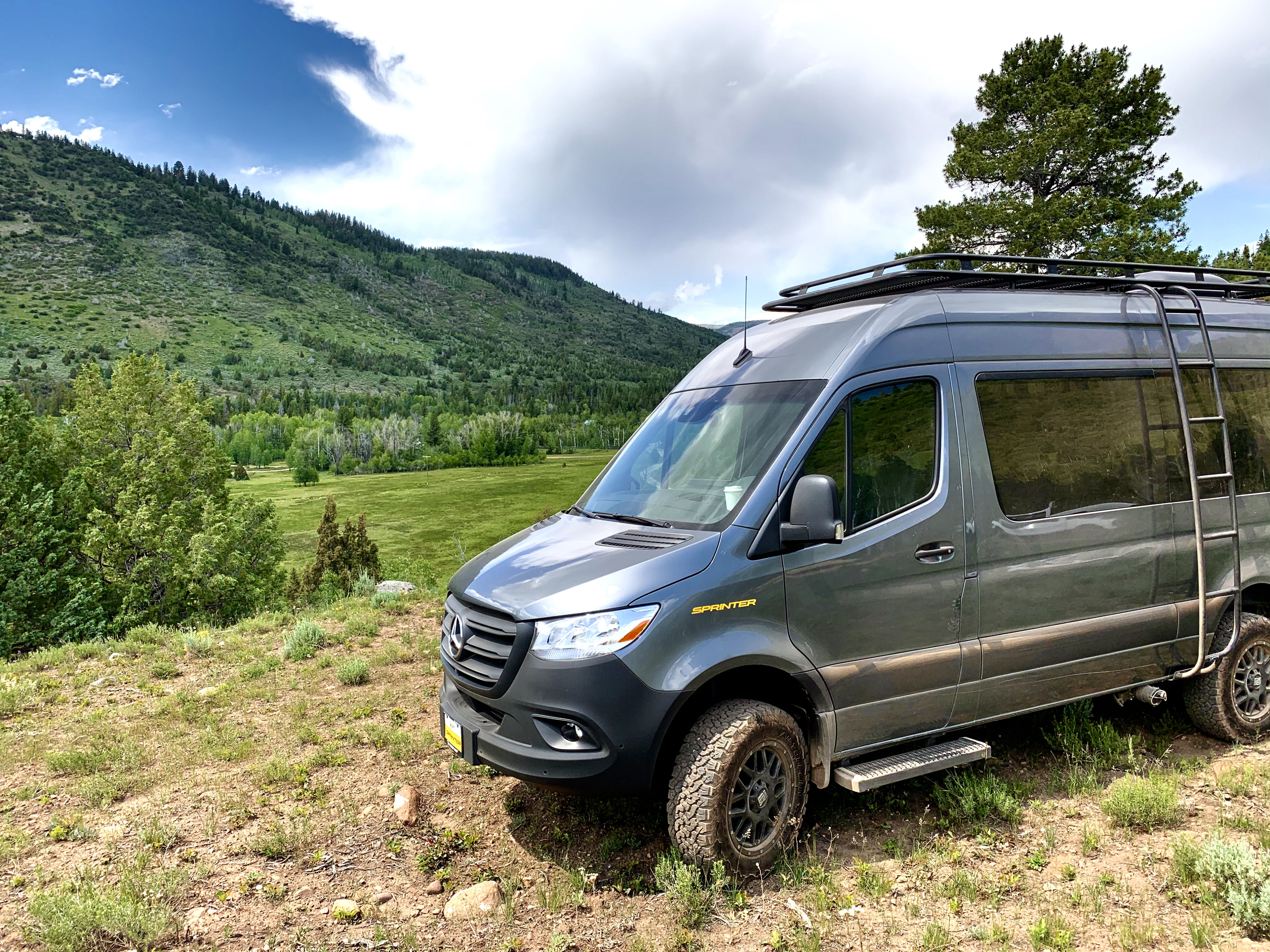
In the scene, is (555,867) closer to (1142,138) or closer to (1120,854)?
(1120,854)

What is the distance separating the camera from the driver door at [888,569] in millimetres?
3824

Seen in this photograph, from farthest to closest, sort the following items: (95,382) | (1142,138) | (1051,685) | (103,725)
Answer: (95,382), (1142,138), (103,725), (1051,685)

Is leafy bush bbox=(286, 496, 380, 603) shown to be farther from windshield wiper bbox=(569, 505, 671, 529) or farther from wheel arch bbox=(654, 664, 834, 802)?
wheel arch bbox=(654, 664, 834, 802)

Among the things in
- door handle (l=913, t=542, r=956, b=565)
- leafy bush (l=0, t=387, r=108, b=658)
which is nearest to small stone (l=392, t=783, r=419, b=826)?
door handle (l=913, t=542, r=956, b=565)

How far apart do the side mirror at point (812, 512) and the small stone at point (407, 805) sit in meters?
2.90

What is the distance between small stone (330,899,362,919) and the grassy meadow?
48.6 meters

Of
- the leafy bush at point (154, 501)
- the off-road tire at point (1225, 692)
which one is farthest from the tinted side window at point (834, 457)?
the leafy bush at point (154, 501)

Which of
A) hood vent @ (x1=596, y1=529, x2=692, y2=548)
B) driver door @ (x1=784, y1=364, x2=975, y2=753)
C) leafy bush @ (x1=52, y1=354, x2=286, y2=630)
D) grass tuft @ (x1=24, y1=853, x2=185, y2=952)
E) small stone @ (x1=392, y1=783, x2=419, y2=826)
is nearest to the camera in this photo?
grass tuft @ (x1=24, y1=853, x2=185, y2=952)

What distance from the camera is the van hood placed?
3.45m

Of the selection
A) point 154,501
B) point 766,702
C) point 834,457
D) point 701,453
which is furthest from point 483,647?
point 154,501

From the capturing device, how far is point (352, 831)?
4238 mm

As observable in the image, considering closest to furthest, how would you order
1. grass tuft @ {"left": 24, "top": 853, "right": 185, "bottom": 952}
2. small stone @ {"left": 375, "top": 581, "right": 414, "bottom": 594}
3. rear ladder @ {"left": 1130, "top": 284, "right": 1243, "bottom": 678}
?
grass tuft @ {"left": 24, "top": 853, "right": 185, "bottom": 952} → rear ladder @ {"left": 1130, "top": 284, "right": 1243, "bottom": 678} → small stone @ {"left": 375, "top": 581, "right": 414, "bottom": 594}

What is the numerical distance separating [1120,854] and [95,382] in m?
42.2

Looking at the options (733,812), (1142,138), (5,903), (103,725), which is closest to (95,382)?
(103,725)
